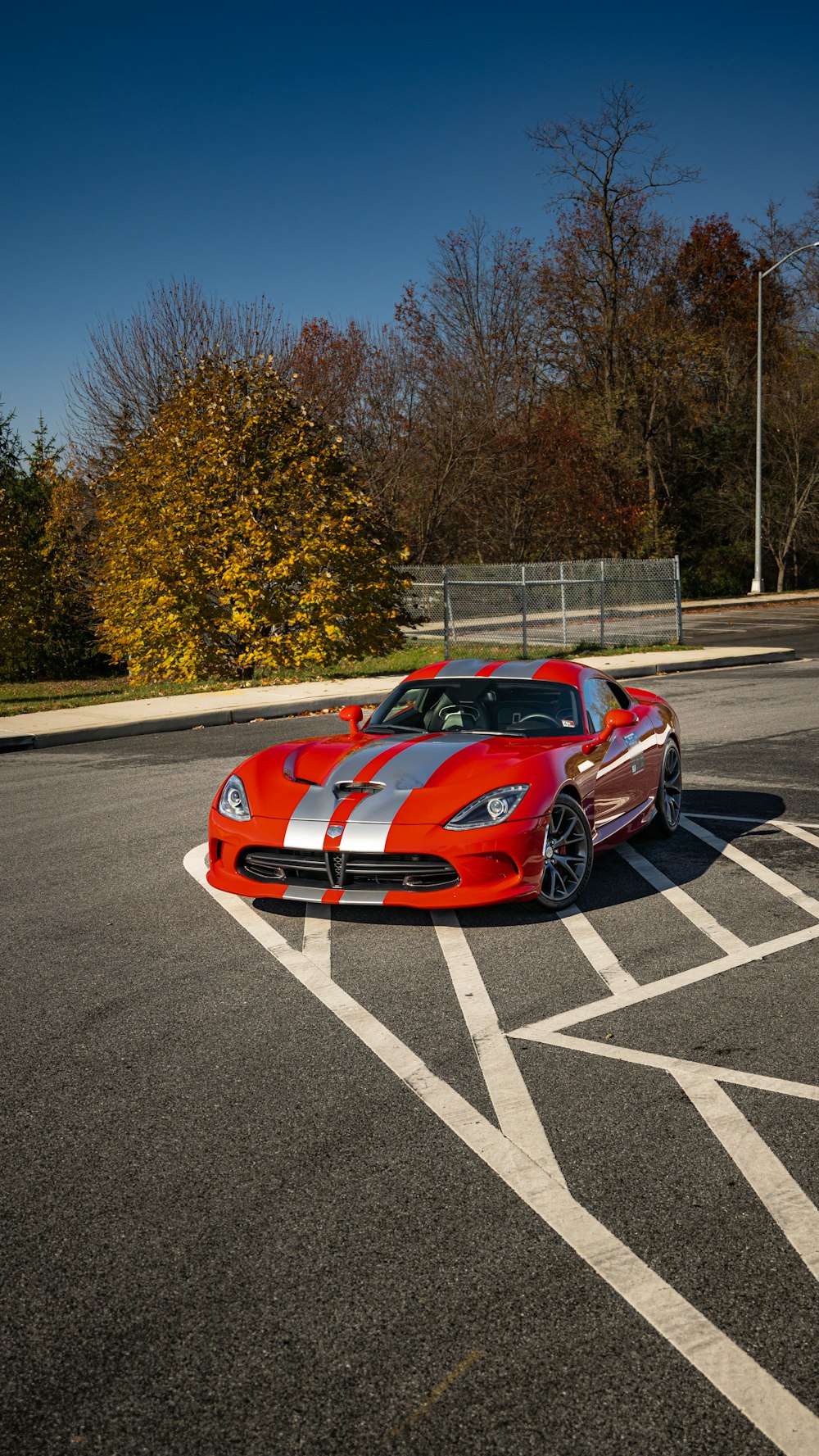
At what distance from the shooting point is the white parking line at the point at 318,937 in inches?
222

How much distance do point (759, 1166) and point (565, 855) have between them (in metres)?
2.96

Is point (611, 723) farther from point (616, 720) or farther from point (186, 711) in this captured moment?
point (186, 711)

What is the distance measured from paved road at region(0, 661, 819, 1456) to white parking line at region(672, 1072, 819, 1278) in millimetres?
11

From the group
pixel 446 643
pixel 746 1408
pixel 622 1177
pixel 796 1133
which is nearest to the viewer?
pixel 746 1408

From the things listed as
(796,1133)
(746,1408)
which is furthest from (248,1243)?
(796,1133)

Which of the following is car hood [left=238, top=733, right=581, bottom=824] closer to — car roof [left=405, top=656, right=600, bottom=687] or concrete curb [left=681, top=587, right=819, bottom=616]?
car roof [left=405, top=656, right=600, bottom=687]

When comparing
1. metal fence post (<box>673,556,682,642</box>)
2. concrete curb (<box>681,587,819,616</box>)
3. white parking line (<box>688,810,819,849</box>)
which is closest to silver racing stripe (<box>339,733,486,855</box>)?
white parking line (<box>688,810,819,849</box>)

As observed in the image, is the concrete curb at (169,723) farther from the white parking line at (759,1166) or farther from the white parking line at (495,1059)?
the white parking line at (759,1166)

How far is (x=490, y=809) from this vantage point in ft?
19.8

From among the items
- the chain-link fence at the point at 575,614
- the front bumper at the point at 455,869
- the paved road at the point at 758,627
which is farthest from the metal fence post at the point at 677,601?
the front bumper at the point at 455,869

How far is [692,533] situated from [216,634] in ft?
100

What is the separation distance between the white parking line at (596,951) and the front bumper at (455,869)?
0.28 m

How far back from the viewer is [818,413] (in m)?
45.7

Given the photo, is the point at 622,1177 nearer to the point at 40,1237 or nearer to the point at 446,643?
the point at 40,1237
